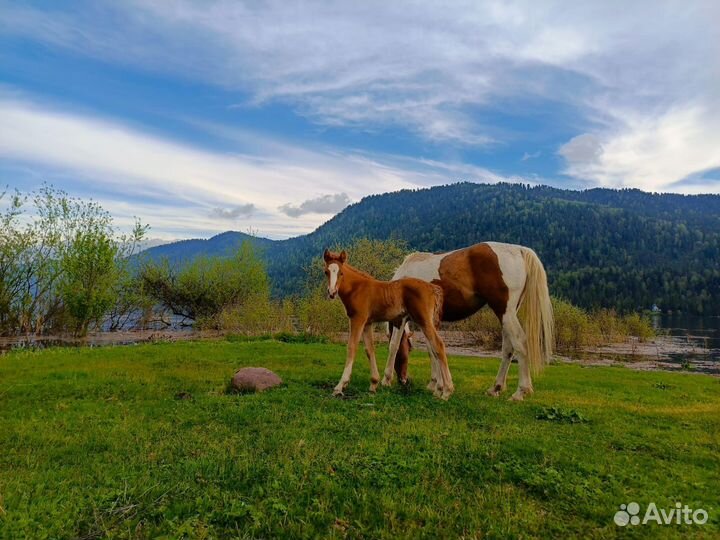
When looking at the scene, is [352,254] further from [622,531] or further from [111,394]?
[622,531]

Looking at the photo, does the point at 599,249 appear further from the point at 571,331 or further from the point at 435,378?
the point at 435,378

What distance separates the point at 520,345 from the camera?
8914 millimetres

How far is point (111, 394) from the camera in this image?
27.5 ft

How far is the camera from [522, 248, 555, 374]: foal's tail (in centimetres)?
902

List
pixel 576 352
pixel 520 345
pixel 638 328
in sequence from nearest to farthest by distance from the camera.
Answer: pixel 520 345
pixel 576 352
pixel 638 328

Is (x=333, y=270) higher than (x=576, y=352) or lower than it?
higher

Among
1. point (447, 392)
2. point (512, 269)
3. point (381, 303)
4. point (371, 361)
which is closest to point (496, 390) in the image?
point (447, 392)

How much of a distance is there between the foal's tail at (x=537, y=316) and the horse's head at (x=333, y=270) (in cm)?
407

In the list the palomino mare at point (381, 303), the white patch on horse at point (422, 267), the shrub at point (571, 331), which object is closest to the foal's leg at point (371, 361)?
the palomino mare at point (381, 303)

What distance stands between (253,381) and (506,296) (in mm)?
5718

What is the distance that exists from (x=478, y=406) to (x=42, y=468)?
639cm

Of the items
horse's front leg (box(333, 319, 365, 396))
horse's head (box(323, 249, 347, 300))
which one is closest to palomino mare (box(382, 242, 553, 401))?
horse's front leg (box(333, 319, 365, 396))

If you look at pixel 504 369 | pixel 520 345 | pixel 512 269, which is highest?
pixel 512 269

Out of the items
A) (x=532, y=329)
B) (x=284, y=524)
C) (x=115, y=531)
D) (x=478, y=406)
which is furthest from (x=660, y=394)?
(x=115, y=531)
